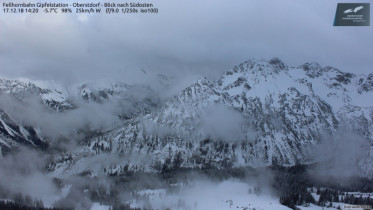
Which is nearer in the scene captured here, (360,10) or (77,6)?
(77,6)

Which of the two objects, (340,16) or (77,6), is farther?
(340,16)

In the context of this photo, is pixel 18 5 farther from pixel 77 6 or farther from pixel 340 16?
Result: pixel 340 16

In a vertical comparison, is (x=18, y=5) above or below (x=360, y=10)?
below

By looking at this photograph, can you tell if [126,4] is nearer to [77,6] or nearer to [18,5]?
[77,6]

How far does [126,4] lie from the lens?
12712 cm

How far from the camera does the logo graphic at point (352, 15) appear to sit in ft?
448

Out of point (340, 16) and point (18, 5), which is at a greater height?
point (340, 16)

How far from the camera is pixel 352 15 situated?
13900cm

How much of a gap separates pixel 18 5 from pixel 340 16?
3911 inches

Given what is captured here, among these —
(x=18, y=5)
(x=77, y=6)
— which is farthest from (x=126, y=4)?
(x=18, y=5)

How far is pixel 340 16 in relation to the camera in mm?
136500

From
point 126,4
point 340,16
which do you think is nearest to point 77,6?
point 126,4

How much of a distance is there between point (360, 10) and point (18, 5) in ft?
352

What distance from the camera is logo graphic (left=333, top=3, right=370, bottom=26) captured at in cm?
13650
